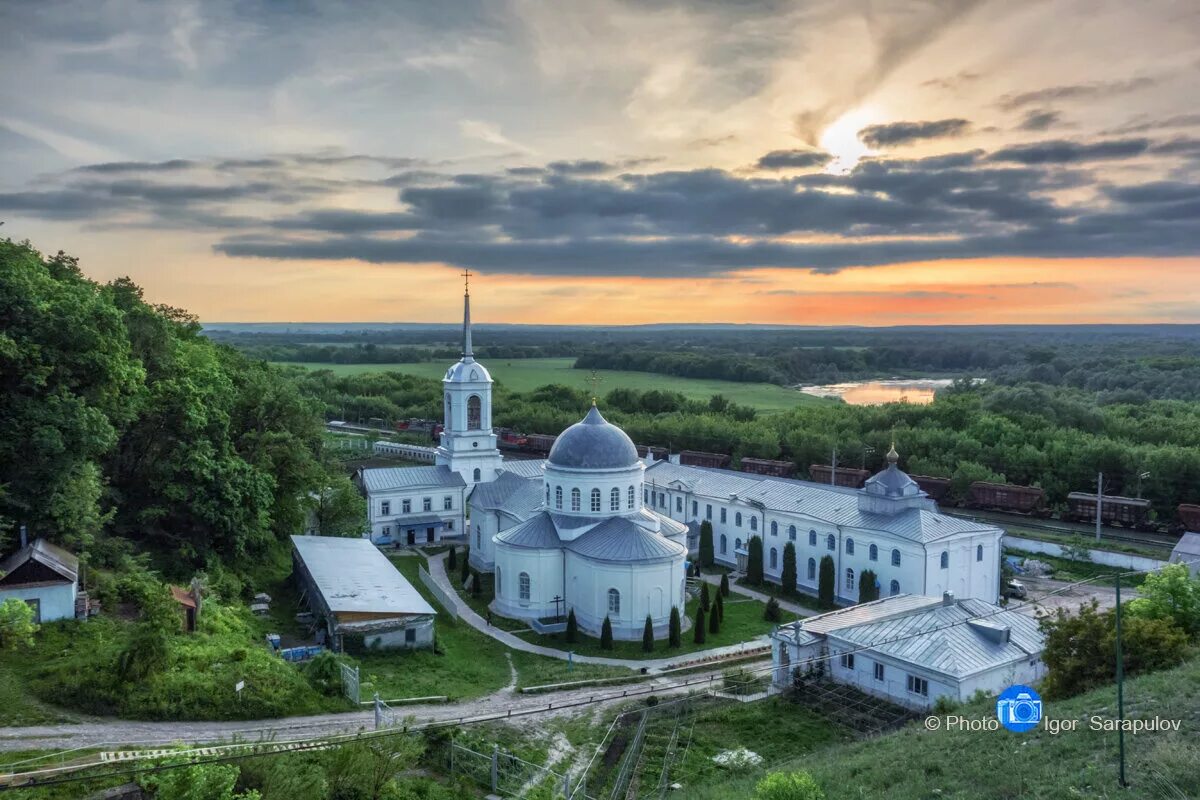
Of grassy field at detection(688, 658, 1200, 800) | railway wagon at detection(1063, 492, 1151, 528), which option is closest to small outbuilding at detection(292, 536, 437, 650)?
grassy field at detection(688, 658, 1200, 800)

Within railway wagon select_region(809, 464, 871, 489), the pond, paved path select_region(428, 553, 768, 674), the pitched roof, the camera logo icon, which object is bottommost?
paved path select_region(428, 553, 768, 674)

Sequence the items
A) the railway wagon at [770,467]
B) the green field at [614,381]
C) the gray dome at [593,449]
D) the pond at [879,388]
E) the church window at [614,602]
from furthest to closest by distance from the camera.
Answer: the pond at [879,388]
the green field at [614,381]
the railway wagon at [770,467]
the gray dome at [593,449]
the church window at [614,602]

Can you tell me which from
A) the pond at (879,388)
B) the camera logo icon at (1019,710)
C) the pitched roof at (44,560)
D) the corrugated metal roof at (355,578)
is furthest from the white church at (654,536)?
the pond at (879,388)

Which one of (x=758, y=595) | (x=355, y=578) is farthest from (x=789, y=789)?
(x=758, y=595)

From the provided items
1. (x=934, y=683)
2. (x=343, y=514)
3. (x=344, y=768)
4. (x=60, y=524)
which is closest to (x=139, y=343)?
(x=60, y=524)

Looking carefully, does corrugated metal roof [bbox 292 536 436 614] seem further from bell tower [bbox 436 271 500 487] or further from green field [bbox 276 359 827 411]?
green field [bbox 276 359 827 411]

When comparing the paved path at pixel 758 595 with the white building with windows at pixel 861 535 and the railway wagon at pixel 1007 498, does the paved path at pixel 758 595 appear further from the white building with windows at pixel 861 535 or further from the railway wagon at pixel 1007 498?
the railway wagon at pixel 1007 498
